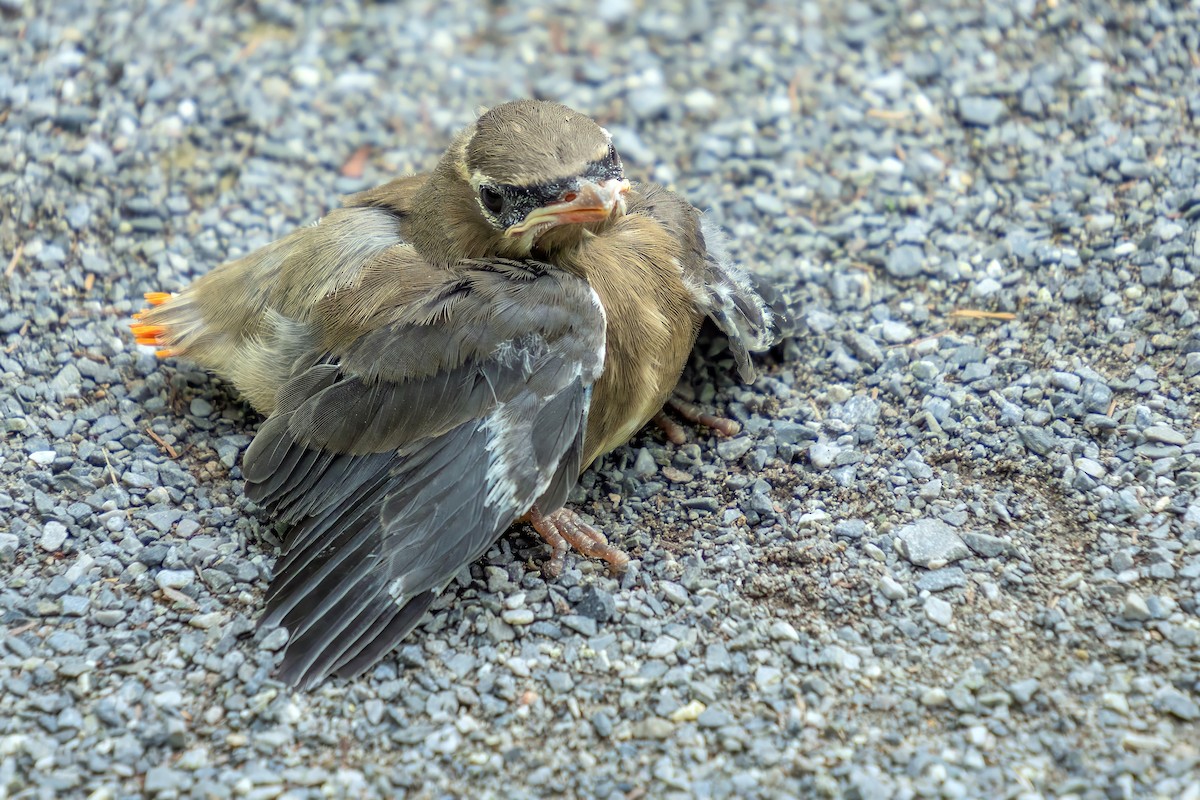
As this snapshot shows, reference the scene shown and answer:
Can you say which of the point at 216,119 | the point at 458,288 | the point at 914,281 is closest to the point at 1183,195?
the point at 914,281

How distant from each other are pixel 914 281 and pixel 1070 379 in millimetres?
869

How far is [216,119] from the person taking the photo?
19.2ft

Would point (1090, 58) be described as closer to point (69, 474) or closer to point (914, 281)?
point (914, 281)

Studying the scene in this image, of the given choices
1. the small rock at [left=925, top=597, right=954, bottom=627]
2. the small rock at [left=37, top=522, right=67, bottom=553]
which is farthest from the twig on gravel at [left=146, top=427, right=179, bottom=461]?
the small rock at [left=925, top=597, right=954, bottom=627]

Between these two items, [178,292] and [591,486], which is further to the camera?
[178,292]

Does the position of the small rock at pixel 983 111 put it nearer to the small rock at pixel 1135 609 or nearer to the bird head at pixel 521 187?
the bird head at pixel 521 187

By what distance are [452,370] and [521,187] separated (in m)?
0.61

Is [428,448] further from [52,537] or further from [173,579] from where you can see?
[52,537]

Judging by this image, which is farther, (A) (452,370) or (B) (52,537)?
(B) (52,537)

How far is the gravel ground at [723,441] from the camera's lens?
3.41 m

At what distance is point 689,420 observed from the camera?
15.1ft

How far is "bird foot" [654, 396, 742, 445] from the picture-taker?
4.51 metres

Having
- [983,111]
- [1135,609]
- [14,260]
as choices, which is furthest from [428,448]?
[983,111]

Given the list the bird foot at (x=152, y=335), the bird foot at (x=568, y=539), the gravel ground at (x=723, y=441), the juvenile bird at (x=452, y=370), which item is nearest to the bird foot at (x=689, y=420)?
the gravel ground at (x=723, y=441)
